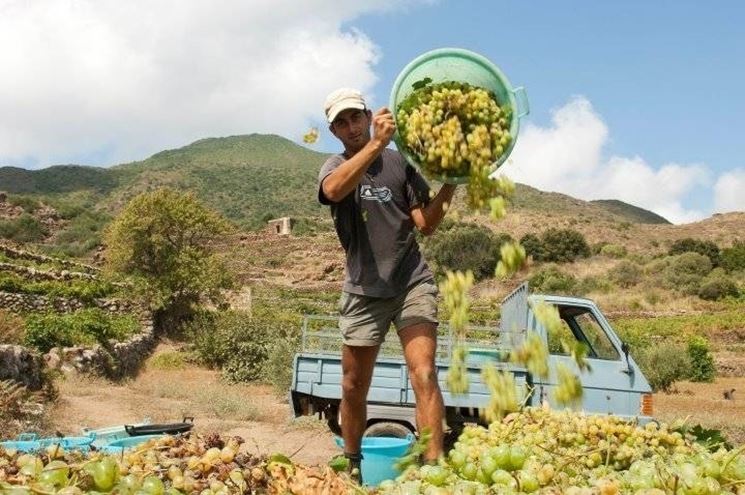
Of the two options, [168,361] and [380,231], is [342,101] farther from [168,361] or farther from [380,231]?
[168,361]

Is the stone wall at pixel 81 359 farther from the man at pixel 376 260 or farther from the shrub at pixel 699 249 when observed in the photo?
the shrub at pixel 699 249

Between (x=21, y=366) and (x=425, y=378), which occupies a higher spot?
(x=425, y=378)

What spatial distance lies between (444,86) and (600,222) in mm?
67001

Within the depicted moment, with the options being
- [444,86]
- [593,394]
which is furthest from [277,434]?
[444,86]

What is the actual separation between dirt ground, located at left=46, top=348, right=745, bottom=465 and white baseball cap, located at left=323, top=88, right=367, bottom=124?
440cm

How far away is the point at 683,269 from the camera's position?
4562 cm

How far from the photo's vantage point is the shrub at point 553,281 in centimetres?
3928

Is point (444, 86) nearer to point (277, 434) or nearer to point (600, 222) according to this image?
point (277, 434)

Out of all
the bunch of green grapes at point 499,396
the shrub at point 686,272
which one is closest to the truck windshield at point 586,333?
the bunch of green grapes at point 499,396

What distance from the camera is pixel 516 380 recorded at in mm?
8109

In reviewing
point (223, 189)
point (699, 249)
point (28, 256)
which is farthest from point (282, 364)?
Answer: point (223, 189)

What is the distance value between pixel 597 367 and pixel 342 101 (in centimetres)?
539

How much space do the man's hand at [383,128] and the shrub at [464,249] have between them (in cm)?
3823

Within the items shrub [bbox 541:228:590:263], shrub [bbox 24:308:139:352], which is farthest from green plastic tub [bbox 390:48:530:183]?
shrub [bbox 541:228:590:263]
